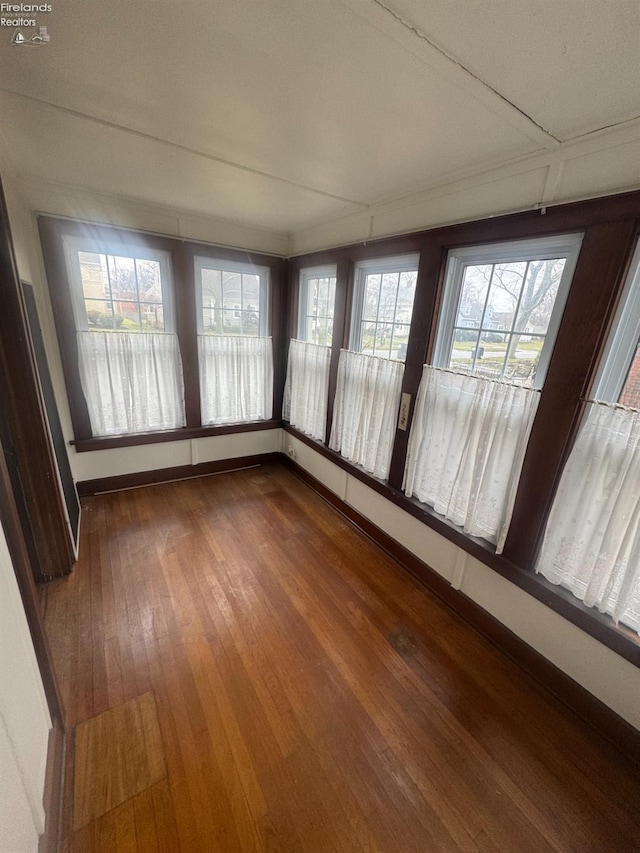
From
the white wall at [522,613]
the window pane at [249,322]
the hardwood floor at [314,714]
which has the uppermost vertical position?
the window pane at [249,322]

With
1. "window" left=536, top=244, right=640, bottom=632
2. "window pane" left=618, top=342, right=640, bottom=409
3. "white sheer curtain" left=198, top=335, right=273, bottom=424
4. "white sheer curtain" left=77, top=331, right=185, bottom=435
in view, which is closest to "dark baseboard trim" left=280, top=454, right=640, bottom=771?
"window" left=536, top=244, right=640, bottom=632

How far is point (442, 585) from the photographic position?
203cm

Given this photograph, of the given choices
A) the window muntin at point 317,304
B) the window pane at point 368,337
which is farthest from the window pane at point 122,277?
the window pane at point 368,337

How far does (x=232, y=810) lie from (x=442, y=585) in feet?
4.80

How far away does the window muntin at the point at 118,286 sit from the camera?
2.47 m

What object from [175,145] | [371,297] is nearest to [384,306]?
[371,297]

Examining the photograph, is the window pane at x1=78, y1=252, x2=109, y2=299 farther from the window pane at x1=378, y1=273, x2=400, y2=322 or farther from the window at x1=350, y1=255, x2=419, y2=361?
the window pane at x1=378, y1=273, x2=400, y2=322

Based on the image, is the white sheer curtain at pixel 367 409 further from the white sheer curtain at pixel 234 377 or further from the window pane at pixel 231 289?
the window pane at pixel 231 289

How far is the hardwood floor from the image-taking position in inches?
43.0

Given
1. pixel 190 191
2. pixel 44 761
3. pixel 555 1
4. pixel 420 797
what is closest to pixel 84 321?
pixel 190 191

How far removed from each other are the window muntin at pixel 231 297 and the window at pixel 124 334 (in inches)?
11.4

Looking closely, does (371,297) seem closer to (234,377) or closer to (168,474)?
(234,377)

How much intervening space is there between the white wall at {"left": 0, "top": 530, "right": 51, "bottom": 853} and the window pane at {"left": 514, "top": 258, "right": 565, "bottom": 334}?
2.24 metres

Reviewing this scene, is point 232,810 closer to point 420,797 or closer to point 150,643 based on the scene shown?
point 420,797
